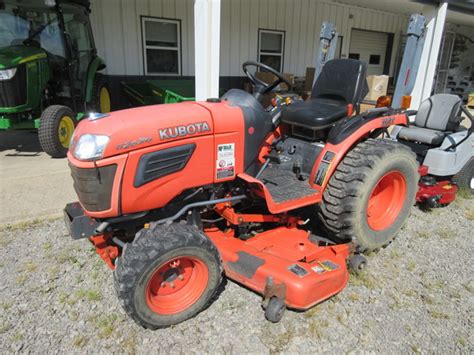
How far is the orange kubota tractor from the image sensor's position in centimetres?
204

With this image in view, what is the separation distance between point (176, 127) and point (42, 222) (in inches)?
79.8

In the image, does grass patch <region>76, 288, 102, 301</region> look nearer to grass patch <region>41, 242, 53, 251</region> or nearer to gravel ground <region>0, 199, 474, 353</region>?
gravel ground <region>0, 199, 474, 353</region>

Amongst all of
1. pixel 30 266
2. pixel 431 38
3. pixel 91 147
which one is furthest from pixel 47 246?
pixel 431 38

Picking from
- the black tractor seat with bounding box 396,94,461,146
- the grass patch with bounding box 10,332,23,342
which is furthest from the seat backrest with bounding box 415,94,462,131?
the grass patch with bounding box 10,332,23,342

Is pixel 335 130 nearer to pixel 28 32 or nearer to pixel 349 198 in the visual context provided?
pixel 349 198

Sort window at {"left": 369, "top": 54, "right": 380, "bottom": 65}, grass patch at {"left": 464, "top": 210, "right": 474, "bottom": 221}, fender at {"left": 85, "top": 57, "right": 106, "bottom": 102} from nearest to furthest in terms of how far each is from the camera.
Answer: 1. grass patch at {"left": 464, "top": 210, "right": 474, "bottom": 221}
2. fender at {"left": 85, "top": 57, "right": 106, "bottom": 102}
3. window at {"left": 369, "top": 54, "right": 380, "bottom": 65}

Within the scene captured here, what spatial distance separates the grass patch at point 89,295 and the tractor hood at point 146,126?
99 centimetres

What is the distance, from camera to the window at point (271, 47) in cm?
916

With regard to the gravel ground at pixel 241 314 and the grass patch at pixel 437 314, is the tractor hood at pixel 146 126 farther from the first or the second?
the grass patch at pixel 437 314

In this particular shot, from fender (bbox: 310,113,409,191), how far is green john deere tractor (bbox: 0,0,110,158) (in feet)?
12.7

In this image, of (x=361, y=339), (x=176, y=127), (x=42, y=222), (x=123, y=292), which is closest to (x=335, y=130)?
(x=176, y=127)

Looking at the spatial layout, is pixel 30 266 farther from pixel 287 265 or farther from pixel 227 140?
pixel 287 265

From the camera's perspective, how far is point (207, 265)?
2225 millimetres

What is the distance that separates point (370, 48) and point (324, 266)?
10.9m
